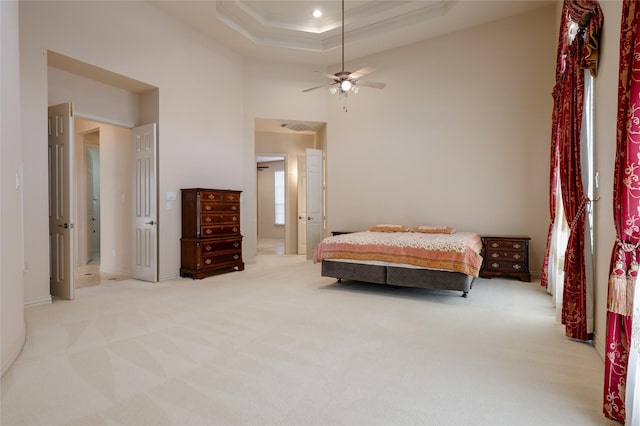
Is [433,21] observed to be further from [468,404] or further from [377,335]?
[468,404]

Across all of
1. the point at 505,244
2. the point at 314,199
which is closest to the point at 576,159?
the point at 505,244

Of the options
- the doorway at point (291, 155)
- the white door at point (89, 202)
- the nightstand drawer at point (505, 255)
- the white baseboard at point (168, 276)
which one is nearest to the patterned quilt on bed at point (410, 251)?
the nightstand drawer at point (505, 255)

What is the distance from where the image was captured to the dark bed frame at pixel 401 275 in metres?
4.20

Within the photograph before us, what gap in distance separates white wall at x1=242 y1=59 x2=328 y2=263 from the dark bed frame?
9.36 ft

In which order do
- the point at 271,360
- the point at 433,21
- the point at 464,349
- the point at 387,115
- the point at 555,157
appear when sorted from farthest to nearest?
the point at 387,115, the point at 433,21, the point at 555,157, the point at 464,349, the point at 271,360

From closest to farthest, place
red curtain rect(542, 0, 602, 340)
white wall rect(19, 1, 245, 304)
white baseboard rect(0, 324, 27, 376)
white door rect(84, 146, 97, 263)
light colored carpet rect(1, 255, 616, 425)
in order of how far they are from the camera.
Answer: light colored carpet rect(1, 255, 616, 425) → white baseboard rect(0, 324, 27, 376) → red curtain rect(542, 0, 602, 340) → white wall rect(19, 1, 245, 304) → white door rect(84, 146, 97, 263)

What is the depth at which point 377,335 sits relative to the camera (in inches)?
123

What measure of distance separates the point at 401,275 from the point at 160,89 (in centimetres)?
469

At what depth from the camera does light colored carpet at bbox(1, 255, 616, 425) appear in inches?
77.1

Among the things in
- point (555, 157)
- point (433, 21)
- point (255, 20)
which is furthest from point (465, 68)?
point (255, 20)

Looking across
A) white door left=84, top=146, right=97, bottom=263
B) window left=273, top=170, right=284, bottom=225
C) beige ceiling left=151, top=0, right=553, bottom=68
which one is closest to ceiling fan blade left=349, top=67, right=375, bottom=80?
beige ceiling left=151, top=0, right=553, bottom=68

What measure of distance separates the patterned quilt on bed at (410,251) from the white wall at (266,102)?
107 inches

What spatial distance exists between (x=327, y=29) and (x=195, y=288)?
527 cm

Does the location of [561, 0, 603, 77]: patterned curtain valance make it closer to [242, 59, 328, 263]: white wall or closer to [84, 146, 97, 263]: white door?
[242, 59, 328, 263]: white wall
